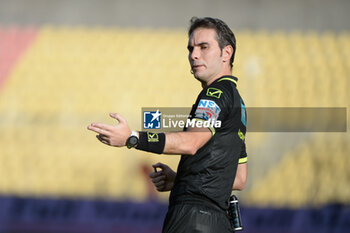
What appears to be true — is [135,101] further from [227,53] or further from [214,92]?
[214,92]

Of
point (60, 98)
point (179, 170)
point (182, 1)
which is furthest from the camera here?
point (182, 1)

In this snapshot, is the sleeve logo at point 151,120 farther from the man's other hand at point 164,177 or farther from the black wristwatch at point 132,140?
the black wristwatch at point 132,140

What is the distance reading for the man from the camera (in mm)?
2598

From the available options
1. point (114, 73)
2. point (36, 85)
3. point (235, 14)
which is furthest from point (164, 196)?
point (235, 14)

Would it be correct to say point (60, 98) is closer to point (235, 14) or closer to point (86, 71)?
point (86, 71)

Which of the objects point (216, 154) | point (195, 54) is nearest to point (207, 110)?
point (216, 154)

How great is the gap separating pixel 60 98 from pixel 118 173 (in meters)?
1.79

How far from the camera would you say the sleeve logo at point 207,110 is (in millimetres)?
2621

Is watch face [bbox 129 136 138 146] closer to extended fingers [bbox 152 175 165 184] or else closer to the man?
the man

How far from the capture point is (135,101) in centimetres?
962

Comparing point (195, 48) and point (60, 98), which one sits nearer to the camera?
point (195, 48)

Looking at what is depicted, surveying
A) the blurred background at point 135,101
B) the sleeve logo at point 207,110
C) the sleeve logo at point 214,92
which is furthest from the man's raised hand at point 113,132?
the blurred background at point 135,101

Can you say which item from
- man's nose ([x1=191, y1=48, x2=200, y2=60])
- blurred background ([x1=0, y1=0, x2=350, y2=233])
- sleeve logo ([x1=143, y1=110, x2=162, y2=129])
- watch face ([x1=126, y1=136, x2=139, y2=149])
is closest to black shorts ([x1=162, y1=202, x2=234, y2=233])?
watch face ([x1=126, y1=136, x2=139, y2=149])

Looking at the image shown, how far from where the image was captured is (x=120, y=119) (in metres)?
2.45
